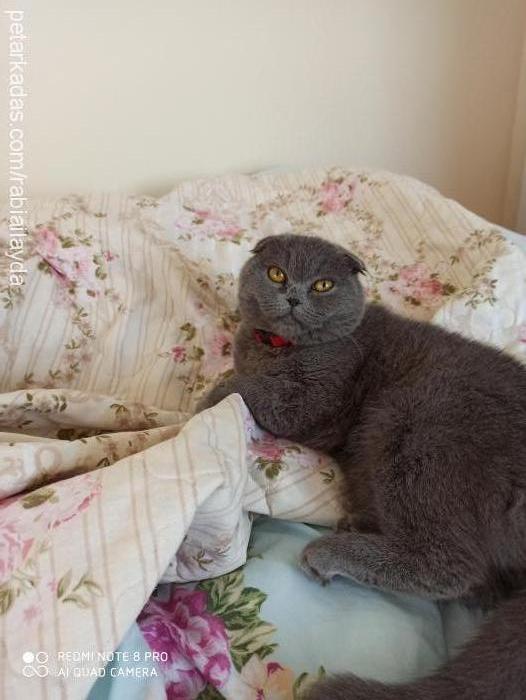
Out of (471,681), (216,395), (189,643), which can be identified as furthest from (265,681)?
(216,395)

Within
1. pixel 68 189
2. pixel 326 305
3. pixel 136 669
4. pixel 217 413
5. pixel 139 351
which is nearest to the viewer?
pixel 136 669

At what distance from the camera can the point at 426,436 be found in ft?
2.53

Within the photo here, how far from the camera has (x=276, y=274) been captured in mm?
963

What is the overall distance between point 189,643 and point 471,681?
31cm

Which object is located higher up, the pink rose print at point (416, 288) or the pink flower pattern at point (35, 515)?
the pink rose print at point (416, 288)

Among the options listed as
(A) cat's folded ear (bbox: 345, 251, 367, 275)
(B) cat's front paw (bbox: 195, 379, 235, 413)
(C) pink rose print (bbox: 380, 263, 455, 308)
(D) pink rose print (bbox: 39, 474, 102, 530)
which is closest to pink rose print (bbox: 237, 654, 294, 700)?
(D) pink rose print (bbox: 39, 474, 102, 530)

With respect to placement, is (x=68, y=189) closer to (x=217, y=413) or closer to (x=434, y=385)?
(x=217, y=413)

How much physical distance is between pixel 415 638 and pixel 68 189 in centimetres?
146

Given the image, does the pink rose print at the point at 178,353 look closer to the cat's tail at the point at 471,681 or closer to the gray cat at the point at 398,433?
the gray cat at the point at 398,433

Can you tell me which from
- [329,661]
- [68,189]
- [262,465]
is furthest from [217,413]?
[68,189]

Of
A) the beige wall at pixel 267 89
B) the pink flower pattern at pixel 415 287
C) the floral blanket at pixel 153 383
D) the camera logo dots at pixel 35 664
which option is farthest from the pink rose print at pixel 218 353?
the beige wall at pixel 267 89

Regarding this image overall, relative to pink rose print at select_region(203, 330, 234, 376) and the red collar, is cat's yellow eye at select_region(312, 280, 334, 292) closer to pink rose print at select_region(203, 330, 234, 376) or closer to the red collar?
the red collar

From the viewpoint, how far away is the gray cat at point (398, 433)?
62 cm

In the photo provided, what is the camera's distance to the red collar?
0.99 meters
